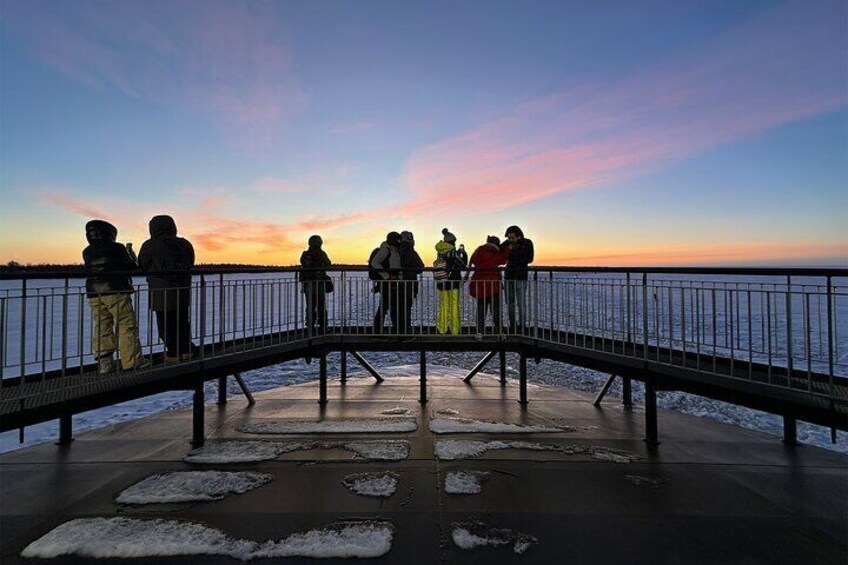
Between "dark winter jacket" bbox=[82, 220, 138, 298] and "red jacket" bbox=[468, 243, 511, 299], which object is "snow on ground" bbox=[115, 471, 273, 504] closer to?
"dark winter jacket" bbox=[82, 220, 138, 298]

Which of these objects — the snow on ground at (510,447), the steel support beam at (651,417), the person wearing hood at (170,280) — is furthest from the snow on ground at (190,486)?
the steel support beam at (651,417)

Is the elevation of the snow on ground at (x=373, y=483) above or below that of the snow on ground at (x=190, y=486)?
above

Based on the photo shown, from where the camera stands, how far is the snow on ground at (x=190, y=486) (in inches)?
152

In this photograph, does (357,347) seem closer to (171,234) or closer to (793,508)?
(171,234)

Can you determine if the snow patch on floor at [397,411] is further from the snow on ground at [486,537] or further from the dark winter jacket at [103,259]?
the dark winter jacket at [103,259]

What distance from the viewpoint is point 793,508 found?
369cm

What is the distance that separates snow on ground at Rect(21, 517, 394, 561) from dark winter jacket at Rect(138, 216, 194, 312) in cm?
251

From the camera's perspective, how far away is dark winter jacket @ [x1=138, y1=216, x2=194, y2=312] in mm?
5023

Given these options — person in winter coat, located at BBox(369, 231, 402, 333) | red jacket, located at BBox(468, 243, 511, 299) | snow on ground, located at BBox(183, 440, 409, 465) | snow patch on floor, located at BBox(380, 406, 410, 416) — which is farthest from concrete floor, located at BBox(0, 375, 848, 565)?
red jacket, located at BBox(468, 243, 511, 299)

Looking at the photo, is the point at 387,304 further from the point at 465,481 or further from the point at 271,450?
the point at 465,481

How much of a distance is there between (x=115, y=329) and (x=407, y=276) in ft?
14.7

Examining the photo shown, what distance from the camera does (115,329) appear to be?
4.79 m

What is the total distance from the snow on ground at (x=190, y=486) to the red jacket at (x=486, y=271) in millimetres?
4531

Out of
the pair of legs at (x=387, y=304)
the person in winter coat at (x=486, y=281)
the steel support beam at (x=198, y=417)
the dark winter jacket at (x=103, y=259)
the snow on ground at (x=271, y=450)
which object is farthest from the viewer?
the pair of legs at (x=387, y=304)
